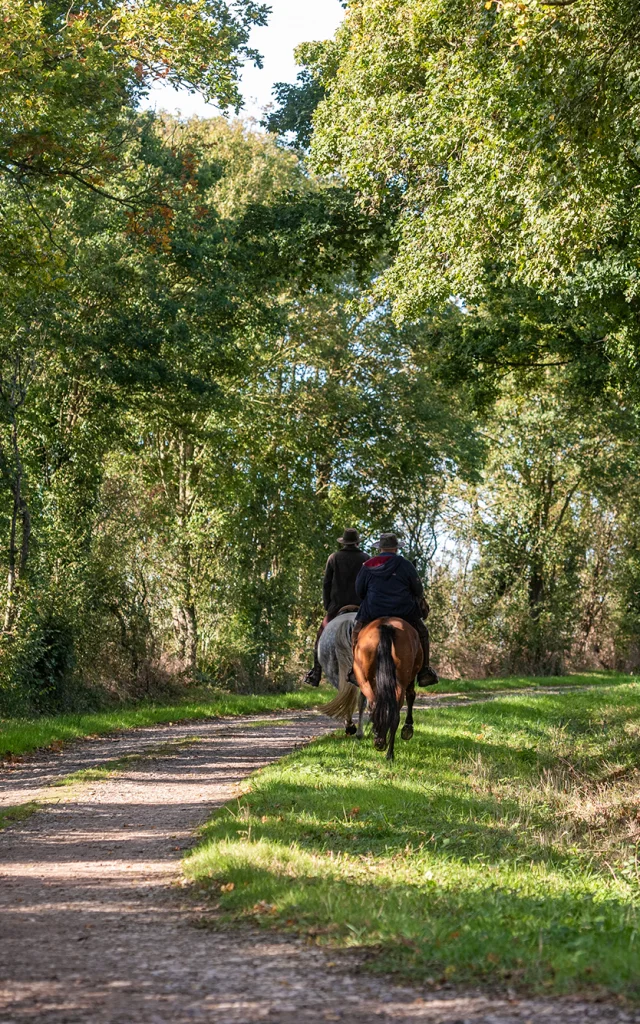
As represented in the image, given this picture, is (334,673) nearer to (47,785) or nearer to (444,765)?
(444,765)

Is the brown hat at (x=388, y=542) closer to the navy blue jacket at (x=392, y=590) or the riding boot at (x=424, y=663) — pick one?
the navy blue jacket at (x=392, y=590)

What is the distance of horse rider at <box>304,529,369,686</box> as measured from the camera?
1516 cm

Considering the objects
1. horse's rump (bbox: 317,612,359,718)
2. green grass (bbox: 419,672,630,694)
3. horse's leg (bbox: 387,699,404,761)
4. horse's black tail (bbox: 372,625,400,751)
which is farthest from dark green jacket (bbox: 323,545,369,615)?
green grass (bbox: 419,672,630,694)

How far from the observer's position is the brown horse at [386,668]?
12.1 meters


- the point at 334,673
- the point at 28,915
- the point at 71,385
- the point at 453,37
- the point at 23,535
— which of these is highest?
the point at 453,37

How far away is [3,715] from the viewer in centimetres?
1842

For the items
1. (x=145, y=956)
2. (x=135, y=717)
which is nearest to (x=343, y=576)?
(x=135, y=717)

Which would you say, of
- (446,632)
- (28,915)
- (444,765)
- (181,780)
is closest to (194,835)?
(28,915)

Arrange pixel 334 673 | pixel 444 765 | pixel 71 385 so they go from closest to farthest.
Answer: pixel 444 765, pixel 334 673, pixel 71 385

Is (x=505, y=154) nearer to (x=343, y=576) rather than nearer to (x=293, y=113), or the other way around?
(x=343, y=576)

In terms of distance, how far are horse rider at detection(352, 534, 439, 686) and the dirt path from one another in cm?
313

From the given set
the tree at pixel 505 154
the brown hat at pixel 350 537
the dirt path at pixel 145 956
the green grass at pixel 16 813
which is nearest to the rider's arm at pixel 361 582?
the brown hat at pixel 350 537

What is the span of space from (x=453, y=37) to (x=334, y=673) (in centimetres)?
928

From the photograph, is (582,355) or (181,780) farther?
(582,355)
